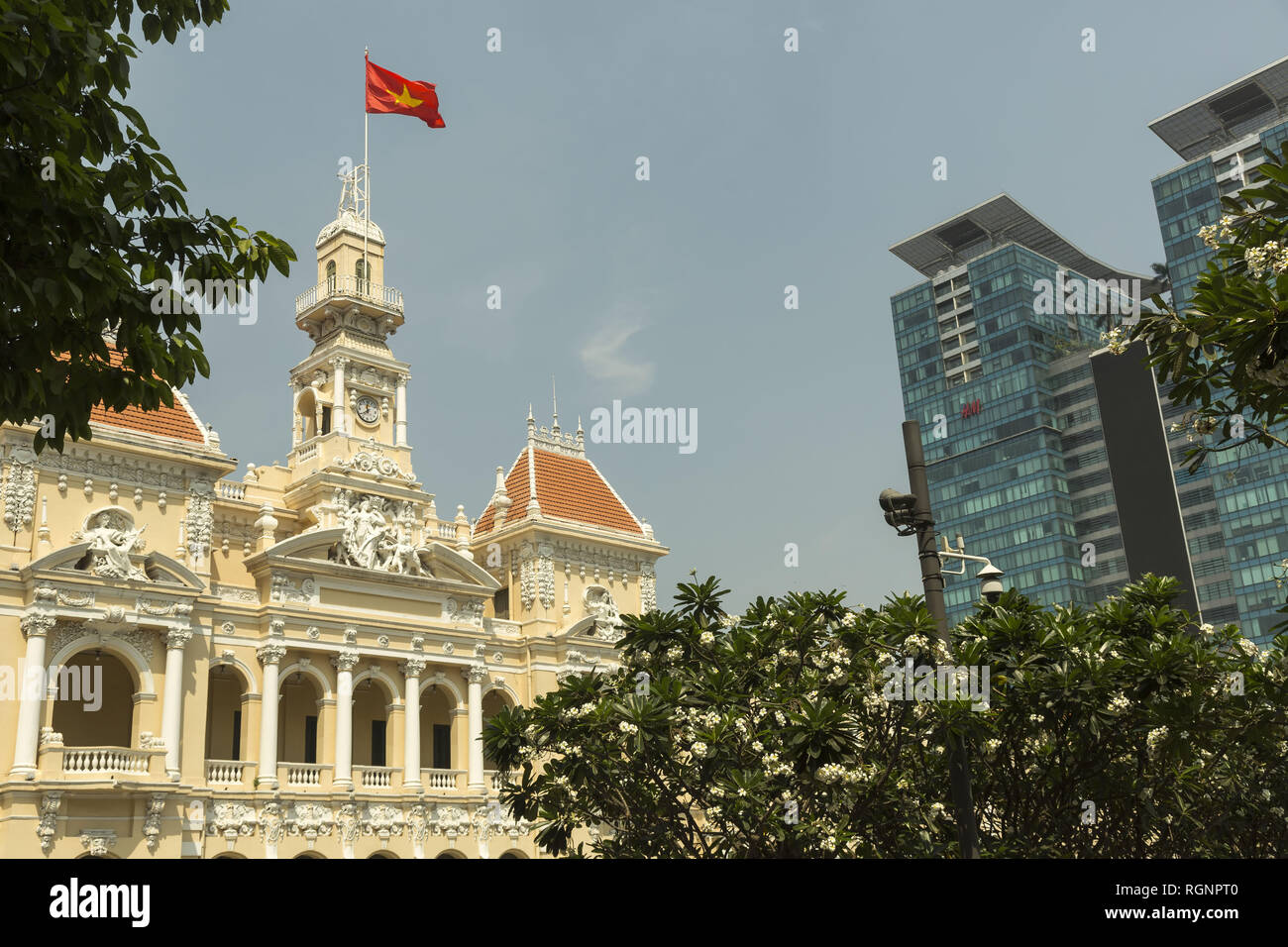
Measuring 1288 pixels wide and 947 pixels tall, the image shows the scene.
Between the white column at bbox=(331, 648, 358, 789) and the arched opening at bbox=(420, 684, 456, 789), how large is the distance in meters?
4.56

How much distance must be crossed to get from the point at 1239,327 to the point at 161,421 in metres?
35.9

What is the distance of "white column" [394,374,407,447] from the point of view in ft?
154

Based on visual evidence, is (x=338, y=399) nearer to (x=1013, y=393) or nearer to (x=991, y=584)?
(x=991, y=584)

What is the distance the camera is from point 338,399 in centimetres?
4559

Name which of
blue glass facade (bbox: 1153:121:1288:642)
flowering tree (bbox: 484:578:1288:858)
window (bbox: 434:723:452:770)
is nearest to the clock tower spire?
window (bbox: 434:723:452:770)

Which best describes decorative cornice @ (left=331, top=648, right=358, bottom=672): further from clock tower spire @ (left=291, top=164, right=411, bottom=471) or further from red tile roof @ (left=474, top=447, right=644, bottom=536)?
red tile roof @ (left=474, top=447, right=644, bottom=536)

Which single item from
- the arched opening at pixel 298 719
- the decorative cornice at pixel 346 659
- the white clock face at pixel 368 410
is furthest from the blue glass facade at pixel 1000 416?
the decorative cornice at pixel 346 659

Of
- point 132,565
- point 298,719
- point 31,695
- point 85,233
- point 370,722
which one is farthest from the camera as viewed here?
point 370,722

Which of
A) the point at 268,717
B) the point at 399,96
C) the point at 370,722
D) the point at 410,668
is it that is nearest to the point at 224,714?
the point at 268,717

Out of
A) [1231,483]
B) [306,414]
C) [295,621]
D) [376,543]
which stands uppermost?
[1231,483]

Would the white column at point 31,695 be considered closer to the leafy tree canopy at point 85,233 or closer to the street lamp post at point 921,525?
the leafy tree canopy at point 85,233

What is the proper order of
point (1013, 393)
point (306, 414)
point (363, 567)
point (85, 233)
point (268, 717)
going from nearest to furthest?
point (85, 233)
point (268, 717)
point (363, 567)
point (306, 414)
point (1013, 393)
